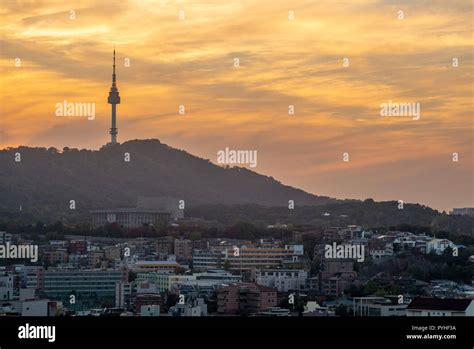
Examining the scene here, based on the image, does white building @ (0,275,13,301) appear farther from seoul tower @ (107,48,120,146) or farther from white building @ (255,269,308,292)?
seoul tower @ (107,48,120,146)

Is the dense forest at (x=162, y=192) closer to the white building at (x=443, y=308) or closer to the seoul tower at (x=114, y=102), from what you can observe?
the seoul tower at (x=114, y=102)

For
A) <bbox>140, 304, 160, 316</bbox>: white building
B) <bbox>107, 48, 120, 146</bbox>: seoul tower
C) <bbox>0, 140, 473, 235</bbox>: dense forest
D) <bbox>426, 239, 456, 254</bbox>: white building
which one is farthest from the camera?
<bbox>107, 48, 120, 146</bbox>: seoul tower

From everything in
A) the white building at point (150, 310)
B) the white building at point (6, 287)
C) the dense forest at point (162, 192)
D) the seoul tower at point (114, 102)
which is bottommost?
the white building at point (150, 310)

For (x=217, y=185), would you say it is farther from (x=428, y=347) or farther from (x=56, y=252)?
(x=428, y=347)

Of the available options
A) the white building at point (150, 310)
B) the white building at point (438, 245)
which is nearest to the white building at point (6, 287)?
the white building at point (150, 310)

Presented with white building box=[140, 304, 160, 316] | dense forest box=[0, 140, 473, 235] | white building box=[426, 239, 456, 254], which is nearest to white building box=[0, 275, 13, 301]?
white building box=[140, 304, 160, 316]

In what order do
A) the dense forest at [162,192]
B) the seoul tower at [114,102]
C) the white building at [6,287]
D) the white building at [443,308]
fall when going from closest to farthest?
the white building at [443,308], the white building at [6,287], the dense forest at [162,192], the seoul tower at [114,102]

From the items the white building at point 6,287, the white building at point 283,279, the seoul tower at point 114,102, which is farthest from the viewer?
the seoul tower at point 114,102

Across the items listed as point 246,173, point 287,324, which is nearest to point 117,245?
point 246,173

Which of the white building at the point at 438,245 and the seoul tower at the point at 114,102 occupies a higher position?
the seoul tower at the point at 114,102
